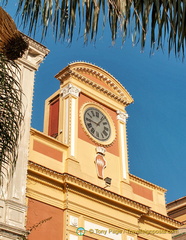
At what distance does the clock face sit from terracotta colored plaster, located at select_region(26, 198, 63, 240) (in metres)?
4.61

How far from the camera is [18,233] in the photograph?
12211 millimetres

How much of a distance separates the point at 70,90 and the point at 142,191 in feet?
18.5

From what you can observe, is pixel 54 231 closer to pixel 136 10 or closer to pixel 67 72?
pixel 67 72

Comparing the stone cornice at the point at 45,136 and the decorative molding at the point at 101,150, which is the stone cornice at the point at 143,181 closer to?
the decorative molding at the point at 101,150

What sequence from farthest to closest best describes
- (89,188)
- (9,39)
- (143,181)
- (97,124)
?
(143,181) < (97,124) < (89,188) < (9,39)

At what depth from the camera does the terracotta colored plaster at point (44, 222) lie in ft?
51.7

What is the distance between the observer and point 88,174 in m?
18.8

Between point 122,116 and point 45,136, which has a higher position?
point 122,116

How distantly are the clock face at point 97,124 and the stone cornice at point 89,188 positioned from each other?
2.94 meters

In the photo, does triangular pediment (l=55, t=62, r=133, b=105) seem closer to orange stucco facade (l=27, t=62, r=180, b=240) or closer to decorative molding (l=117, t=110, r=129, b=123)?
orange stucco facade (l=27, t=62, r=180, b=240)

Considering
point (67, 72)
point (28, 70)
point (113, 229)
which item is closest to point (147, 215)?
point (113, 229)

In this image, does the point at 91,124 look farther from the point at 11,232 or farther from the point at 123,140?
the point at 11,232

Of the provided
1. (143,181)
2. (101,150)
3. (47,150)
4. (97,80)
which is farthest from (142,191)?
(97,80)

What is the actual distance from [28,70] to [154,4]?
464 inches
